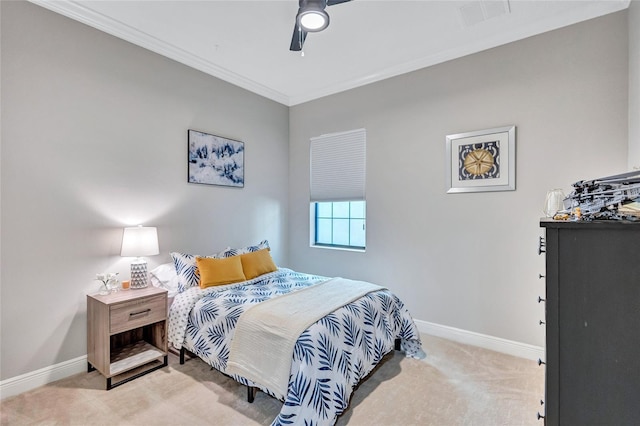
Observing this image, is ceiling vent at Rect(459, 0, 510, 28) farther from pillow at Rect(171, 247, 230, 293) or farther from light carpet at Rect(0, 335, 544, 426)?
pillow at Rect(171, 247, 230, 293)

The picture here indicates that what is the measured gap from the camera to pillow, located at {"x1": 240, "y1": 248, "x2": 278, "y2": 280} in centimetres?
313

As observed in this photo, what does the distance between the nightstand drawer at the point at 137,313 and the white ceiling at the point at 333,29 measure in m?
2.37

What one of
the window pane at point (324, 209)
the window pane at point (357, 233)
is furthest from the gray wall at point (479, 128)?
the window pane at point (324, 209)

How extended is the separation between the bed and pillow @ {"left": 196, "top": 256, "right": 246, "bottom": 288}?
0.06 metres

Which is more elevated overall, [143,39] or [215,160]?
[143,39]

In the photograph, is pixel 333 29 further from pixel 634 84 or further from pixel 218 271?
pixel 218 271

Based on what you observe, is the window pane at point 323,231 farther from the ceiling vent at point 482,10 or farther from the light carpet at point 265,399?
the ceiling vent at point 482,10

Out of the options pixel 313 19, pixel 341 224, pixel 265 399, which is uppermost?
pixel 313 19

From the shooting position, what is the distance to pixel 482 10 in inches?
96.8

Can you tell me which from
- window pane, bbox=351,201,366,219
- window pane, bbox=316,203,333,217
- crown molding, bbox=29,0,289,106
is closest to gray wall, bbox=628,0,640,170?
window pane, bbox=351,201,366,219

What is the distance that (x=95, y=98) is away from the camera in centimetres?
260

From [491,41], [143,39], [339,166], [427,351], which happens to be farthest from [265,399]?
[491,41]

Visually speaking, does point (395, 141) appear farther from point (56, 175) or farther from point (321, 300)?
point (56, 175)

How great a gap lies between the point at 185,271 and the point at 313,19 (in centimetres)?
236
